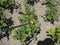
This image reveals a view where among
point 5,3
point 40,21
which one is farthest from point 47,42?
point 5,3

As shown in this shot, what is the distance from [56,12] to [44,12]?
14.9 inches

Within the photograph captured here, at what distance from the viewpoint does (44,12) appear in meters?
4.23

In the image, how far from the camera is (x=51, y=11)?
4.11m

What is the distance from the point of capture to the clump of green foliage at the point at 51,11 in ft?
13.3

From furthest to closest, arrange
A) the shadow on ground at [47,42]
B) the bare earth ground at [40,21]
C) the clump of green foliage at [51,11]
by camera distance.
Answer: the clump of green foliage at [51,11]
the shadow on ground at [47,42]
the bare earth ground at [40,21]

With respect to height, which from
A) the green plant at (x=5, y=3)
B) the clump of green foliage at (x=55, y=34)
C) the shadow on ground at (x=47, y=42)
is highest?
the green plant at (x=5, y=3)

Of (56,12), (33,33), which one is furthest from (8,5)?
(56,12)

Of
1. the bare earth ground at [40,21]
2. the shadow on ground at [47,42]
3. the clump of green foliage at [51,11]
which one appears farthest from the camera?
the clump of green foliage at [51,11]

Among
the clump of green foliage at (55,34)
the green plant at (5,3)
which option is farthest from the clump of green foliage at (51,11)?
the green plant at (5,3)

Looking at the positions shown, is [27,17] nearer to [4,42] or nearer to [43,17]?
[43,17]

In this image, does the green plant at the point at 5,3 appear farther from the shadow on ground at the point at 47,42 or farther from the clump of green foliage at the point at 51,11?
the shadow on ground at the point at 47,42

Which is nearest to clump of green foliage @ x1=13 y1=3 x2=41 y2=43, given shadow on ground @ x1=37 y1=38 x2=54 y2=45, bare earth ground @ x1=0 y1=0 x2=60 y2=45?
bare earth ground @ x1=0 y1=0 x2=60 y2=45

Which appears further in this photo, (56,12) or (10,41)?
(56,12)

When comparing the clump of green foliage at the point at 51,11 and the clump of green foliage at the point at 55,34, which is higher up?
the clump of green foliage at the point at 51,11
